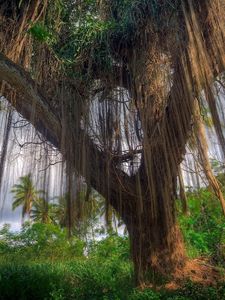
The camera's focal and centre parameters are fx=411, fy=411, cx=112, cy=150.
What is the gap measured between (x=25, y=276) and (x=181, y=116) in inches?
165

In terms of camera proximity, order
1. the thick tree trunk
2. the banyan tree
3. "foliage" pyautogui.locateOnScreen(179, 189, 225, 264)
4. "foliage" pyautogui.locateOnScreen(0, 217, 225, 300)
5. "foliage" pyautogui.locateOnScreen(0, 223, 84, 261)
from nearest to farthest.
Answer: the banyan tree < "foliage" pyautogui.locateOnScreen(0, 217, 225, 300) < the thick tree trunk < "foliage" pyautogui.locateOnScreen(179, 189, 225, 264) < "foliage" pyautogui.locateOnScreen(0, 223, 84, 261)

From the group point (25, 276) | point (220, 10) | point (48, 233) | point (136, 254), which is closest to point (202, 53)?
point (220, 10)

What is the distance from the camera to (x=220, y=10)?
9.77 feet

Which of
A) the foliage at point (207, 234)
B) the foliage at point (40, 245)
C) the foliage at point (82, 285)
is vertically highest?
the foliage at point (40, 245)

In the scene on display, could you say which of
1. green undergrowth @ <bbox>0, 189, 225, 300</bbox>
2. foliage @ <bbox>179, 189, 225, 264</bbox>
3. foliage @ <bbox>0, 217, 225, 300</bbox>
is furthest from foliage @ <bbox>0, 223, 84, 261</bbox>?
foliage @ <bbox>179, 189, 225, 264</bbox>

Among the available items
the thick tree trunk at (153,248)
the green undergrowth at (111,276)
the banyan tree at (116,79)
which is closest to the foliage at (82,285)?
the green undergrowth at (111,276)

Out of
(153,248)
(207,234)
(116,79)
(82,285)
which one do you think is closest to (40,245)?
(207,234)

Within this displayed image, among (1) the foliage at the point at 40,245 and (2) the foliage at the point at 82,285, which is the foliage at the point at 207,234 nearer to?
(2) the foliage at the point at 82,285

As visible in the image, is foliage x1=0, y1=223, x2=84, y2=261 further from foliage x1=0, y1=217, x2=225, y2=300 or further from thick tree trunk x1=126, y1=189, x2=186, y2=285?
thick tree trunk x1=126, y1=189, x2=186, y2=285

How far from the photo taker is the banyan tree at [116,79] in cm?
301

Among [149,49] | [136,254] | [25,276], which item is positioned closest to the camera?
[149,49]

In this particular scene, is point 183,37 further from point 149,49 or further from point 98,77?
point 98,77

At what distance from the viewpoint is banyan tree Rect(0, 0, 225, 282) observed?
3.01m

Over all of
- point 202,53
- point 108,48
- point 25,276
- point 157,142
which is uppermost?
point 108,48
